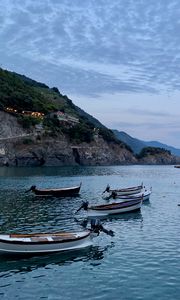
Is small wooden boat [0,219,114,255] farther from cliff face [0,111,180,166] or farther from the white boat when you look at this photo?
cliff face [0,111,180,166]

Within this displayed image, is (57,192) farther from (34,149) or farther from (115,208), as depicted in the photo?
(34,149)

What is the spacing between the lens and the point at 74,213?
4856 centimetres

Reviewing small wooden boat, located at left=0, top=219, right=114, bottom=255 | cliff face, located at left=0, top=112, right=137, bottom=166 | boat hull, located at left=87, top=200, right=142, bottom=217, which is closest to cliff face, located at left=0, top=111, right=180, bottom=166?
cliff face, located at left=0, top=112, right=137, bottom=166

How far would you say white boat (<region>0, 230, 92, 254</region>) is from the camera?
92.1 feet

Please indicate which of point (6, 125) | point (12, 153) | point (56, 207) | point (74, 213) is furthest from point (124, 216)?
point (6, 125)

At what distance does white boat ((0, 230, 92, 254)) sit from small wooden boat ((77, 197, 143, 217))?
14.2 metres

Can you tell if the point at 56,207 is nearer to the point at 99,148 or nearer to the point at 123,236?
the point at 123,236

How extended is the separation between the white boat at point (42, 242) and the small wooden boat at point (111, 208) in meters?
14.2

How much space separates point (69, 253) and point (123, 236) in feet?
24.3

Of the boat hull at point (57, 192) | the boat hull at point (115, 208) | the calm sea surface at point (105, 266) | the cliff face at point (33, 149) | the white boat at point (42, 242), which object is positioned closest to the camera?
the calm sea surface at point (105, 266)

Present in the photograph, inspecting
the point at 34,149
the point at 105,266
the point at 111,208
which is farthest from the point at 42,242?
the point at 34,149

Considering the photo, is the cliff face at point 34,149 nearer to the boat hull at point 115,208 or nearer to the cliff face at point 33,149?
the cliff face at point 33,149

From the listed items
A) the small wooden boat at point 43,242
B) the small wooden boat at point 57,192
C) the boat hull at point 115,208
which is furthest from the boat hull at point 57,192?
the small wooden boat at point 43,242

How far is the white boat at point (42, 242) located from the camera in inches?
1105
